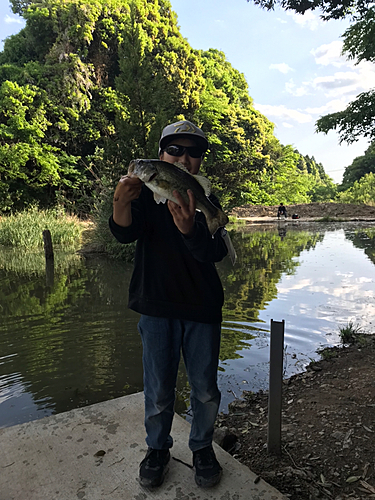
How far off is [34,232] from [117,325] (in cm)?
1250

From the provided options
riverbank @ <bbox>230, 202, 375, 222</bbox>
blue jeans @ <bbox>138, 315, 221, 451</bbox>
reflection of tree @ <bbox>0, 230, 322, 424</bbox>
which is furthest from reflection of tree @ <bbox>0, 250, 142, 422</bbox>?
riverbank @ <bbox>230, 202, 375, 222</bbox>

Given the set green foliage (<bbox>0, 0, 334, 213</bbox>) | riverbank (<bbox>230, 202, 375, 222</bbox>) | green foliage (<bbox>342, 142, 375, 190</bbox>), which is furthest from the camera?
green foliage (<bbox>342, 142, 375, 190</bbox>)

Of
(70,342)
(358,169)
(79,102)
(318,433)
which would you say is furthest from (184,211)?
(358,169)

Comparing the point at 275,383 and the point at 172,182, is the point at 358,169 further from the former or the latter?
the point at 172,182

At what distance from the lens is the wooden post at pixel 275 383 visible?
2.69 m

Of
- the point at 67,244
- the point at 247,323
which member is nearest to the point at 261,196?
the point at 67,244

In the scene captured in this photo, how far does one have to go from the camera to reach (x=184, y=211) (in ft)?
6.46

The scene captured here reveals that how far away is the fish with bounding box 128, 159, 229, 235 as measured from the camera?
73.4 inches

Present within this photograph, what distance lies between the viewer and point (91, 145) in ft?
100

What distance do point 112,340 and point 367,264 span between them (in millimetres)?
8933

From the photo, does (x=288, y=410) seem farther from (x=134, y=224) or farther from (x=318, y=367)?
(x=134, y=224)

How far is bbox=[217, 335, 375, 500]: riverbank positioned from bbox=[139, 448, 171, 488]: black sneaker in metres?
0.77

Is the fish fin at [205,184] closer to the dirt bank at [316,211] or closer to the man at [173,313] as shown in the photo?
the man at [173,313]

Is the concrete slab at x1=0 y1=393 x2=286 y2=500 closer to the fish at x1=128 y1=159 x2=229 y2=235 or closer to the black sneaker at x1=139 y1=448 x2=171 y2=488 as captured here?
the black sneaker at x1=139 y1=448 x2=171 y2=488
